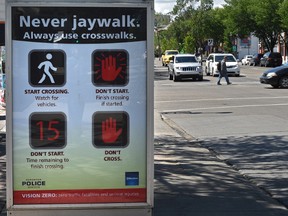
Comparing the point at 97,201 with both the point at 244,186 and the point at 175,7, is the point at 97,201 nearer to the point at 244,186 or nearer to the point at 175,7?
the point at 244,186

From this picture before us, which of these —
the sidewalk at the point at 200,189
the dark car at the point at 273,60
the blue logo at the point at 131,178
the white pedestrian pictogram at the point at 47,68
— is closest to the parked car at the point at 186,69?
the sidewalk at the point at 200,189

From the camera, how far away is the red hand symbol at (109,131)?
5.20 meters

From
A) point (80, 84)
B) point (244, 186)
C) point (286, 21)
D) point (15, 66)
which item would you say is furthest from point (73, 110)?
point (286, 21)

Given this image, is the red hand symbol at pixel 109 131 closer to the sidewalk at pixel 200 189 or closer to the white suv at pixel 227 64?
the sidewalk at pixel 200 189

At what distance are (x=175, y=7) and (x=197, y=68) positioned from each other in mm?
72023

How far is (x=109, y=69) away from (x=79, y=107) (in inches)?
16.4

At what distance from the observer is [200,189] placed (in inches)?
309

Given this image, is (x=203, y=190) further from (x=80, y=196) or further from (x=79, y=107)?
(x=79, y=107)

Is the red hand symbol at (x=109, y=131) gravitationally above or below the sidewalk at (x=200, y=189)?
above

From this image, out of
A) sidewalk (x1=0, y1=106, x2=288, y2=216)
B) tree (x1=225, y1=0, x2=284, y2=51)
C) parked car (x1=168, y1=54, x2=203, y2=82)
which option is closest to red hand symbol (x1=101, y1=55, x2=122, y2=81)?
sidewalk (x1=0, y1=106, x2=288, y2=216)

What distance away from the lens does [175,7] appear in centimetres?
10669

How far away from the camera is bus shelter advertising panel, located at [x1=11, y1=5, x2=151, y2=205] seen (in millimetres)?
5059

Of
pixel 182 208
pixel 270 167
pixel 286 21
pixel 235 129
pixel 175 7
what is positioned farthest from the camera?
pixel 175 7

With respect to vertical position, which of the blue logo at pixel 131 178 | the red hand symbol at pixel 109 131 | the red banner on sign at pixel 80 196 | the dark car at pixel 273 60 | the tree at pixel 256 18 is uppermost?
the tree at pixel 256 18
